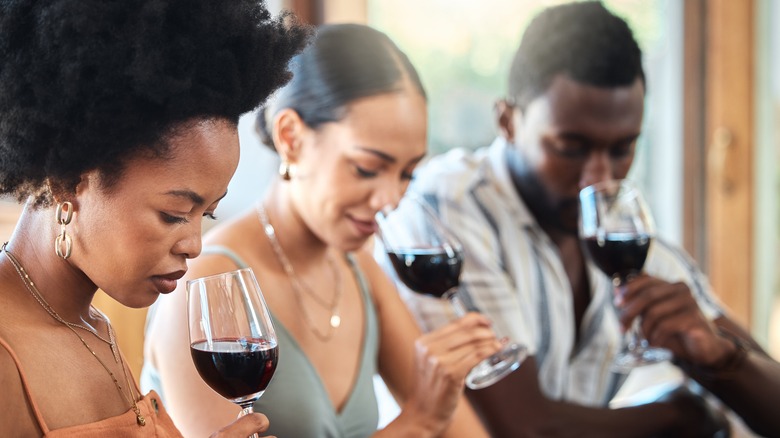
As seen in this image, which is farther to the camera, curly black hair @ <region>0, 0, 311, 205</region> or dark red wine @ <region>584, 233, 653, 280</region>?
dark red wine @ <region>584, 233, 653, 280</region>

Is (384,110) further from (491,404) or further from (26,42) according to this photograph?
(26,42)

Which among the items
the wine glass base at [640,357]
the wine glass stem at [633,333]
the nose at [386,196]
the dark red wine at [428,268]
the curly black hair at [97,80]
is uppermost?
the curly black hair at [97,80]

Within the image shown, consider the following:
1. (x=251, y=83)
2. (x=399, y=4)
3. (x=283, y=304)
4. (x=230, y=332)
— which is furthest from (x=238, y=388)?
(x=399, y=4)

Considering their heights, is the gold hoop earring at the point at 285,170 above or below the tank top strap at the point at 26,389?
above

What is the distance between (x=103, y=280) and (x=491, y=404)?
3.38 feet

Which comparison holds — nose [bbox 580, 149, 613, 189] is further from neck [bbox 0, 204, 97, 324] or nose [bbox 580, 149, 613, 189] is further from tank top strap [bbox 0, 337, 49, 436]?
tank top strap [bbox 0, 337, 49, 436]

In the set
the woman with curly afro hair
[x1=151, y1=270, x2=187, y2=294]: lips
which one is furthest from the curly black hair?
[x1=151, y1=270, x2=187, y2=294]: lips

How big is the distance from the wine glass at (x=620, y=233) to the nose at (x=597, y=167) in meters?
0.21

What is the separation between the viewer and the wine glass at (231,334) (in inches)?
38.3

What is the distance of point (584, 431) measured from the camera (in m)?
1.83

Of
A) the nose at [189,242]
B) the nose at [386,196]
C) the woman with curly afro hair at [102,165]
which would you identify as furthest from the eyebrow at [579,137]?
the nose at [189,242]

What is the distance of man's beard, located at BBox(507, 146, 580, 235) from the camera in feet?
6.98

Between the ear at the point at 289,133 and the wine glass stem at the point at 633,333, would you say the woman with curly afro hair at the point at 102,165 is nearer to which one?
the ear at the point at 289,133

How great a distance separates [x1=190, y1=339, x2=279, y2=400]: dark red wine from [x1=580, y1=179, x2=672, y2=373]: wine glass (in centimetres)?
98
